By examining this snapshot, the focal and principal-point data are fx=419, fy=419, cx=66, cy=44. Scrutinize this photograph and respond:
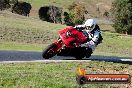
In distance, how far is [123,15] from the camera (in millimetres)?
100500

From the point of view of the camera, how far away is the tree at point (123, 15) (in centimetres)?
9948

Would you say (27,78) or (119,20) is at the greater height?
(27,78)

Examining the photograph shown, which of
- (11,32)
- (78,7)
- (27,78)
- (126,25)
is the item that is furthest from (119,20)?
(27,78)

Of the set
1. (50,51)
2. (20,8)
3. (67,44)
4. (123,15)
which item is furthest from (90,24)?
(20,8)

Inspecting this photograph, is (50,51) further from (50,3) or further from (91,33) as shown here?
(50,3)

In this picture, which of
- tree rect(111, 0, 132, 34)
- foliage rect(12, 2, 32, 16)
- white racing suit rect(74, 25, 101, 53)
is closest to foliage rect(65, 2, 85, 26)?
foliage rect(12, 2, 32, 16)

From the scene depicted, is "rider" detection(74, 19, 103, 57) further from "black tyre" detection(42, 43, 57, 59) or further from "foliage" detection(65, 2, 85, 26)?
"foliage" detection(65, 2, 85, 26)

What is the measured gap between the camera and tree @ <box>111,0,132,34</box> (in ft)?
326

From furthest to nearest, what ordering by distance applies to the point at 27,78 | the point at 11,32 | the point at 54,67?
1. the point at 11,32
2. the point at 54,67
3. the point at 27,78

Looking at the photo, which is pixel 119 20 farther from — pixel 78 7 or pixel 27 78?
pixel 27 78

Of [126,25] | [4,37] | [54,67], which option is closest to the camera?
[54,67]

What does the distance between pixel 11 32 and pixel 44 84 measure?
3734 centimetres

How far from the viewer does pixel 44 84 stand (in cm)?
1053

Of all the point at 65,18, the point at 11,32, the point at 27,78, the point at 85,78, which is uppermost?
the point at 85,78
